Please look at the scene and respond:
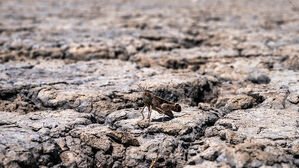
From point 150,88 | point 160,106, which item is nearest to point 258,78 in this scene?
point 150,88

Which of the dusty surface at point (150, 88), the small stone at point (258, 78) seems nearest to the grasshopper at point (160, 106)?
the dusty surface at point (150, 88)

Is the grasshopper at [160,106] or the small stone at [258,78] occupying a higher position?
the small stone at [258,78]

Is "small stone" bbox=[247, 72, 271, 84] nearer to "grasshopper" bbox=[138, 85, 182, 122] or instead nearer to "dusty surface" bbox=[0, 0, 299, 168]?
"dusty surface" bbox=[0, 0, 299, 168]

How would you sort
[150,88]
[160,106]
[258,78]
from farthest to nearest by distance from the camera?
[258,78] < [150,88] < [160,106]

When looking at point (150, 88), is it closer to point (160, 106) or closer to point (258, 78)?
point (160, 106)

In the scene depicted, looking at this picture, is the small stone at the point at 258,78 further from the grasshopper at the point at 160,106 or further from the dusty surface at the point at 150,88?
the grasshopper at the point at 160,106

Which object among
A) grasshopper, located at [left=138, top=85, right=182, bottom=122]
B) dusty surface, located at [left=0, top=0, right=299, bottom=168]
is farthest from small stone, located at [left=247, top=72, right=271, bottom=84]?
grasshopper, located at [left=138, top=85, right=182, bottom=122]

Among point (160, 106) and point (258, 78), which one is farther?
point (258, 78)

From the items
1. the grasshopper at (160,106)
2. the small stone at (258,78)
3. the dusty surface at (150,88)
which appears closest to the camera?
the dusty surface at (150,88)

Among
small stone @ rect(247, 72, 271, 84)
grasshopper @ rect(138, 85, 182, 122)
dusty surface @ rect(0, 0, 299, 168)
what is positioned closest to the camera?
dusty surface @ rect(0, 0, 299, 168)

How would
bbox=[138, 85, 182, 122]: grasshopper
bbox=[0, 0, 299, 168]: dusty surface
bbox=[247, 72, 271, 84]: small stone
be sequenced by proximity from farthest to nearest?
1. bbox=[247, 72, 271, 84]: small stone
2. bbox=[138, 85, 182, 122]: grasshopper
3. bbox=[0, 0, 299, 168]: dusty surface
